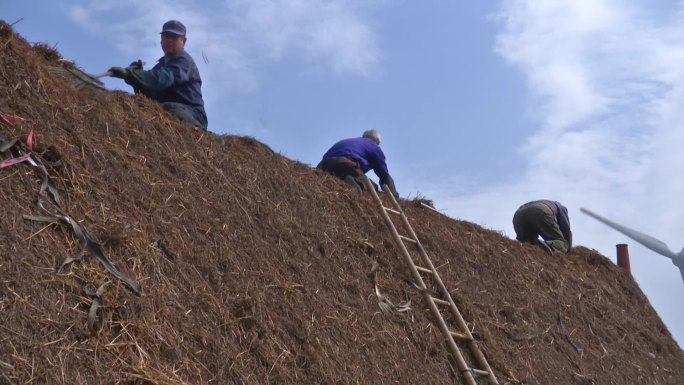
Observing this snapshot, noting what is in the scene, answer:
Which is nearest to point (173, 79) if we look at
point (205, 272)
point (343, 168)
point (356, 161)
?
point (205, 272)

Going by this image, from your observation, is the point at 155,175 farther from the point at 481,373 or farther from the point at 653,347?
the point at 653,347

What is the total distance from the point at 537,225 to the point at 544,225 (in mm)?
83

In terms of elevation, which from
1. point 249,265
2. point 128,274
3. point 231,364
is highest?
point 249,265

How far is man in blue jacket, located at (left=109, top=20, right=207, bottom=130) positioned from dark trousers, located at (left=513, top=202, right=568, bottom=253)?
17.9 feet

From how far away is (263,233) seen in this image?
6629 millimetres

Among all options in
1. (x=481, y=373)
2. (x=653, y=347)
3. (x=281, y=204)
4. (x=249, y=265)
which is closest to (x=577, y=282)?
(x=653, y=347)

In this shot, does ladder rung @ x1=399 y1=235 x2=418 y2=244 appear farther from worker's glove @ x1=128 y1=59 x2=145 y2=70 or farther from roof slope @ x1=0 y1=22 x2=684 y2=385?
worker's glove @ x1=128 y1=59 x2=145 y2=70

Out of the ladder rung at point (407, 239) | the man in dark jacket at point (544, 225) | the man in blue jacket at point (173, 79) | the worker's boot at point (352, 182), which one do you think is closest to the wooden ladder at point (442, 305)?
the ladder rung at point (407, 239)

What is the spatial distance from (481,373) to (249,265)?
2.14 meters

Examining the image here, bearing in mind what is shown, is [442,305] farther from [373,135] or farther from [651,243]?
[651,243]

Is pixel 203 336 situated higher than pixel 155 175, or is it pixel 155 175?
pixel 155 175

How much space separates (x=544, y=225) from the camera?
1156 centimetres

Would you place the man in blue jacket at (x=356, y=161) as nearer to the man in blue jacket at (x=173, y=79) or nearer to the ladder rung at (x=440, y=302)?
the ladder rung at (x=440, y=302)

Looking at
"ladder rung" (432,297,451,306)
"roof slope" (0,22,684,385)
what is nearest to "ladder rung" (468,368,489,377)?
"roof slope" (0,22,684,385)
